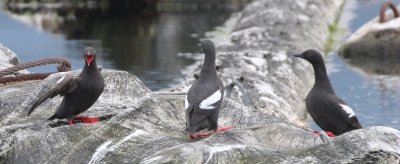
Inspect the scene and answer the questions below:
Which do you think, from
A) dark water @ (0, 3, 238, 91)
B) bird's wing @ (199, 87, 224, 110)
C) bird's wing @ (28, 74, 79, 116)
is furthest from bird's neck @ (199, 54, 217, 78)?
dark water @ (0, 3, 238, 91)

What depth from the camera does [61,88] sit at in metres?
7.51

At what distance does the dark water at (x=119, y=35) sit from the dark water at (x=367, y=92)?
281 cm

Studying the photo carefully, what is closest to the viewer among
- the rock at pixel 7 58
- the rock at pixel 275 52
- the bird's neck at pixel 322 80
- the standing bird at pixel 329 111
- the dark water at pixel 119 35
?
the standing bird at pixel 329 111

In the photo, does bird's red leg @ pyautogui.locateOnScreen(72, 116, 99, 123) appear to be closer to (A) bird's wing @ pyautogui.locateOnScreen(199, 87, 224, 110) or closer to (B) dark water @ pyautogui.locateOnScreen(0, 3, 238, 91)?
(A) bird's wing @ pyautogui.locateOnScreen(199, 87, 224, 110)

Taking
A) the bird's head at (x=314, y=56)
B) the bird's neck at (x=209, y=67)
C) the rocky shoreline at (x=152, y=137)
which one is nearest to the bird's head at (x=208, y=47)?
the bird's neck at (x=209, y=67)

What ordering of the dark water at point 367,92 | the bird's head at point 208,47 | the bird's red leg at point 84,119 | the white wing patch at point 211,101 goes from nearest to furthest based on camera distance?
the white wing patch at point 211,101, the bird's red leg at point 84,119, the bird's head at point 208,47, the dark water at point 367,92

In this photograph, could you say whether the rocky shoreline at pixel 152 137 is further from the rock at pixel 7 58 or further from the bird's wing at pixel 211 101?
the rock at pixel 7 58

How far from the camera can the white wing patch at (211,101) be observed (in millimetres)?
6895

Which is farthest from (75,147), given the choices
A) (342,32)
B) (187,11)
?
(187,11)

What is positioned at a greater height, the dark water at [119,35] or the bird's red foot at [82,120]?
the bird's red foot at [82,120]

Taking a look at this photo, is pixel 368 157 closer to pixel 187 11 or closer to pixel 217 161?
pixel 217 161

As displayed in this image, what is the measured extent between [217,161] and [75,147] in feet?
3.76

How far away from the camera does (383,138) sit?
20.1 feet

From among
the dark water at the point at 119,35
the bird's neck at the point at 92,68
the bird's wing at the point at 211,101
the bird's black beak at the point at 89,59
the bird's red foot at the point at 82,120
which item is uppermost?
the bird's black beak at the point at 89,59
